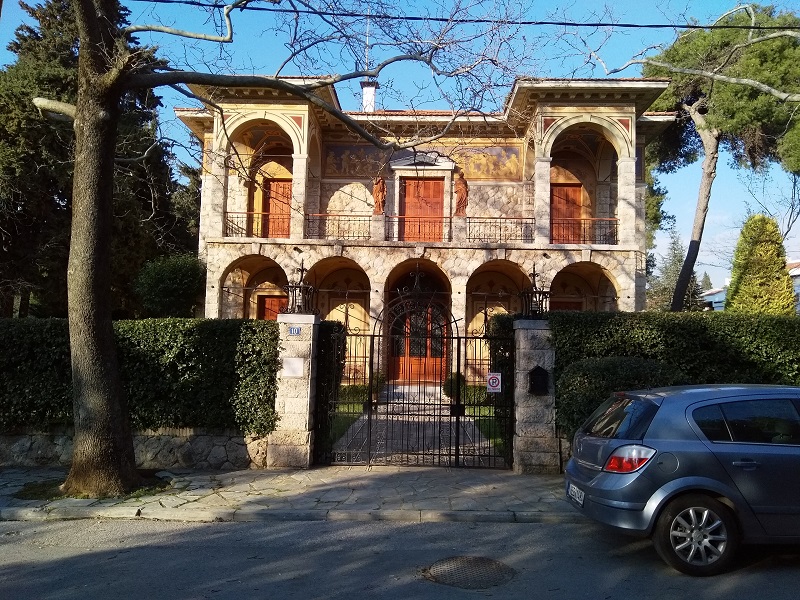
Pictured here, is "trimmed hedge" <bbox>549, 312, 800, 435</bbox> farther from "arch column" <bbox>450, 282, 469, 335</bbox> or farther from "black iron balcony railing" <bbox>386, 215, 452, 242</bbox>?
"black iron balcony railing" <bbox>386, 215, 452, 242</bbox>

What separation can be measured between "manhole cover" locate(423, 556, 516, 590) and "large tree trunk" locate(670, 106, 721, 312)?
61.4ft

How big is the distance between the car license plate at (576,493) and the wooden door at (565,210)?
1583 centimetres

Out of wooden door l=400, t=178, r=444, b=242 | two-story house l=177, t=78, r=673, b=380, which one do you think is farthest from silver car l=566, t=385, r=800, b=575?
wooden door l=400, t=178, r=444, b=242

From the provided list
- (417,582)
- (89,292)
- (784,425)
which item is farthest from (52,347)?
(784,425)

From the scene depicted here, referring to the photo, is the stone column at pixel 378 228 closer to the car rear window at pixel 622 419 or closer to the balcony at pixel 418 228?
the balcony at pixel 418 228

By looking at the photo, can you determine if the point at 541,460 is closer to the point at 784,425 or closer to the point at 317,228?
the point at 784,425

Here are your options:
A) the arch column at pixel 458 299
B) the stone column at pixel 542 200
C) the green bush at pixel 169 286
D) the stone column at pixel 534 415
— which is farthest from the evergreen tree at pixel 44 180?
the stone column at pixel 534 415

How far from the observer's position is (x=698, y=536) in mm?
4820

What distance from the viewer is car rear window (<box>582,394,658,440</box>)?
5.13 m

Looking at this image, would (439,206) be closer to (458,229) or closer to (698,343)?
(458,229)

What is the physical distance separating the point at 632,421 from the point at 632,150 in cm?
1545

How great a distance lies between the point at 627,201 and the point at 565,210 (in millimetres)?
2753

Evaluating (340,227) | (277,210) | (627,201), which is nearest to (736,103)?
(627,201)

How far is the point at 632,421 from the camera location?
524 cm
